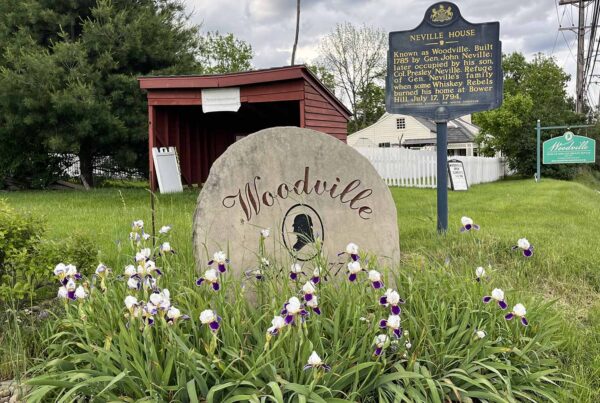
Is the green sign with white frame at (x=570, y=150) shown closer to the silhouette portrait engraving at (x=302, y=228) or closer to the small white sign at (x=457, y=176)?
the small white sign at (x=457, y=176)

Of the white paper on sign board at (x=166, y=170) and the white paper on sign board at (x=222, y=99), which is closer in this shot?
the white paper on sign board at (x=222, y=99)

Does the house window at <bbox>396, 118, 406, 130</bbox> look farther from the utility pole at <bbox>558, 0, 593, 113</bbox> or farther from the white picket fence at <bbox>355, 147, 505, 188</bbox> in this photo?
the white picket fence at <bbox>355, 147, 505, 188</bbox>

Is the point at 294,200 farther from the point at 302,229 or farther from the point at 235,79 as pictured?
the point at 235,79

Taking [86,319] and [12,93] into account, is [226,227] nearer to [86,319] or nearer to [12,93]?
[86,319]

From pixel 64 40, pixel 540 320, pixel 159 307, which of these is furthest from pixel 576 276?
pixel 64 40

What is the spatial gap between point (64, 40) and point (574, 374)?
645 inches

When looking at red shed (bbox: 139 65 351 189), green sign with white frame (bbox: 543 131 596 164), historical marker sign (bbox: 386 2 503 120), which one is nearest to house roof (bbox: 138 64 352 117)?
red shed (bbox: 139 65 351 189)

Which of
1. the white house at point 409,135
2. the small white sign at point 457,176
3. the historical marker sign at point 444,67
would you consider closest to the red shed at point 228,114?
the historical marker sign at point 444,67

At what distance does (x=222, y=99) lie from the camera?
33.8ft

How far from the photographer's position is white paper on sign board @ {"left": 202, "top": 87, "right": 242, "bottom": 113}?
10.2 metres

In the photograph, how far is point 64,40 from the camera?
50.2 ft

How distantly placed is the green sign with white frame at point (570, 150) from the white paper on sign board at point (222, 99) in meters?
16.3

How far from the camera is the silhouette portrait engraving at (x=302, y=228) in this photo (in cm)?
372

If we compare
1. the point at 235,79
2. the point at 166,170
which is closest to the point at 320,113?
the point at 235,79
